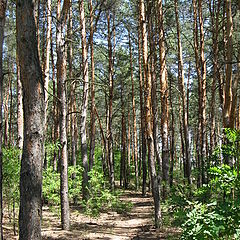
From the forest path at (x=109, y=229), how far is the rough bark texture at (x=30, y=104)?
3.74 m

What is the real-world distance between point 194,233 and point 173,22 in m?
16.1

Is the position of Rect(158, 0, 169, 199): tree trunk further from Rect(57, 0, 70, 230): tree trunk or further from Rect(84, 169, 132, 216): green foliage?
Rect(57, 0, 70, 230): tree trunk

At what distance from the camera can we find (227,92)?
5660mm

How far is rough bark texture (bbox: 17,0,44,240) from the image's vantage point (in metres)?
3.97

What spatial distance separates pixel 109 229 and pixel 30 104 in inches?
261

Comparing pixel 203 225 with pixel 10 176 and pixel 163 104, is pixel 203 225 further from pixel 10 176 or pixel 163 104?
pixel 163 104

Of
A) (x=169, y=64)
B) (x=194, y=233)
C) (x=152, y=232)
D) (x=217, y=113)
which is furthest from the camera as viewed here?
(x=217, y=113)

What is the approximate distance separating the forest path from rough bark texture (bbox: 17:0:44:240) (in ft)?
12.3

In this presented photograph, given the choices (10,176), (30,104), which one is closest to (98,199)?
(10,176)

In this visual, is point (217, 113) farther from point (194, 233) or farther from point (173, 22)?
point (194, 233)

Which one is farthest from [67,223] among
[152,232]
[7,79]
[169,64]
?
[7,79]

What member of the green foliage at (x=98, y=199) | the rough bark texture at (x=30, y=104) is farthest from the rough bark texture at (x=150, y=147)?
the rough bark texture at (x=30, y=104)

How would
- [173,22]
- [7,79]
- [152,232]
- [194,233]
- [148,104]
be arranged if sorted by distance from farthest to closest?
[7,79] → [173,22] → [148,104] → [152,232] → [194,233]

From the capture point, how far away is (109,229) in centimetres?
948
